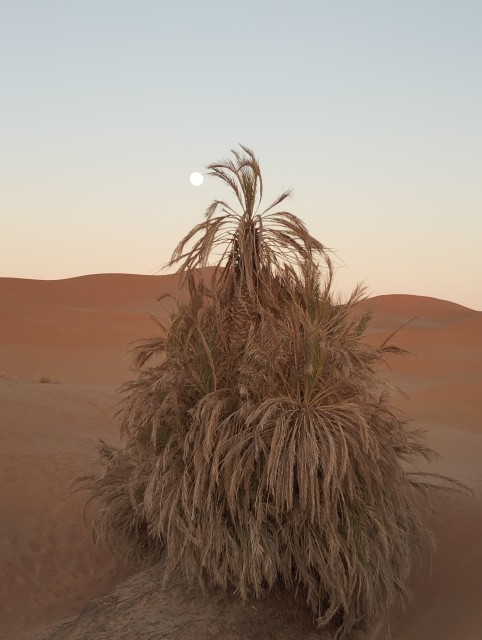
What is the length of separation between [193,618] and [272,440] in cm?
181

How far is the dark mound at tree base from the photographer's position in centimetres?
693

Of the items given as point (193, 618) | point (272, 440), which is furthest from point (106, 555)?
point (272, 440)

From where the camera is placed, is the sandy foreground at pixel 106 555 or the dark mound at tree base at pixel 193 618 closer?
the dark mound at tree base at pixel 193 618

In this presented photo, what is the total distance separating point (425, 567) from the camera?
328 inches

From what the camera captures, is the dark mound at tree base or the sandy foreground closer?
the dark mound at tree base

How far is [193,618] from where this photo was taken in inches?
277

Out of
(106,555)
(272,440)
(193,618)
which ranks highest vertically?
(272,440)

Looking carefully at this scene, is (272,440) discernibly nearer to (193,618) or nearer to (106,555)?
(193,618)

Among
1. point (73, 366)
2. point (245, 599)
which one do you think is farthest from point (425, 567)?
point (73, 366)

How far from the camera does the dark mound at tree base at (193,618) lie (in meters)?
6.93

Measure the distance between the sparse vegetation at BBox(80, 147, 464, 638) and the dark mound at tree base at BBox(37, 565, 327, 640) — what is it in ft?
0.53

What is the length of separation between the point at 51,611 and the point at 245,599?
124 inches

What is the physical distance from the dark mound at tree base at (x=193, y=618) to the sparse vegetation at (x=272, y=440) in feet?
0.53

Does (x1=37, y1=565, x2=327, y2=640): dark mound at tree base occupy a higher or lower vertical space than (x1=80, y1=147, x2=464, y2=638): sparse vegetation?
lower
